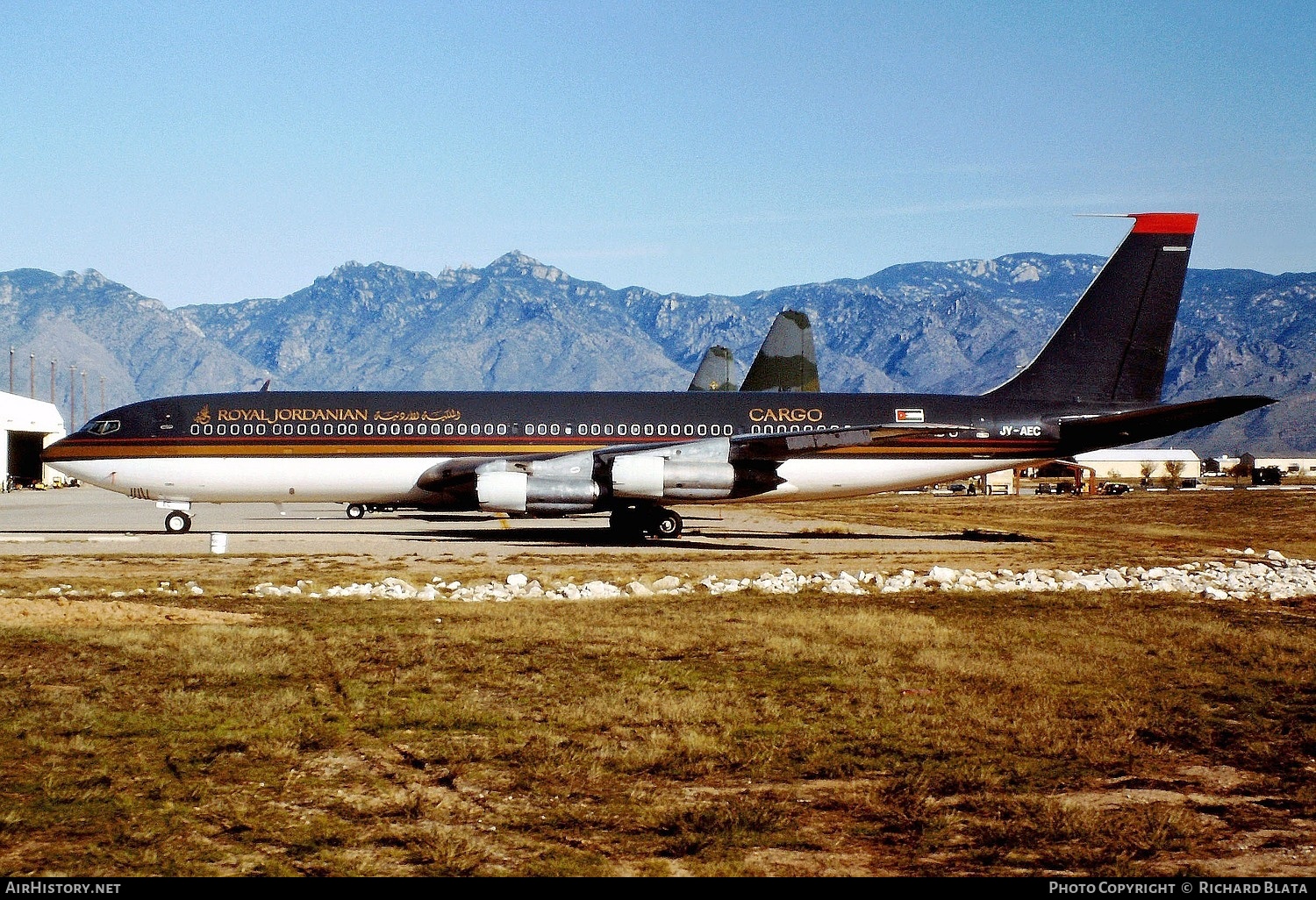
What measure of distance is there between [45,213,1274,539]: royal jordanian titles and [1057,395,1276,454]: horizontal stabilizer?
0.06 m

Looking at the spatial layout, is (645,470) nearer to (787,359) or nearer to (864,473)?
(864,473)

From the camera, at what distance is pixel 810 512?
6044cm

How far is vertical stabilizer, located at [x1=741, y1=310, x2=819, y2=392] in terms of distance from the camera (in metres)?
62.7

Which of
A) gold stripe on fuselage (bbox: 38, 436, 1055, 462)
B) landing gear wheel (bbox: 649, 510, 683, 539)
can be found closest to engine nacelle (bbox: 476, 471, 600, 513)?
gold stripe on fuselage (bbox: 38, 436, 1055, 462)

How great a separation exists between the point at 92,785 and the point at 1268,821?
8.25 metres

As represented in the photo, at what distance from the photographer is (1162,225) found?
34.1 m

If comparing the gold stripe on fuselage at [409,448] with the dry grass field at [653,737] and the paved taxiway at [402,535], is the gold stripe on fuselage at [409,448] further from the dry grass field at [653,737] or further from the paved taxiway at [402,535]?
A: the dry grass field at [653,737]

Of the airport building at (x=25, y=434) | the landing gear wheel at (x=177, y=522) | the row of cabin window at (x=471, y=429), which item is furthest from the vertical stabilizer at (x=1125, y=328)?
the airport building at (x=25, y=434)

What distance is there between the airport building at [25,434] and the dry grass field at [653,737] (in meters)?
84.1

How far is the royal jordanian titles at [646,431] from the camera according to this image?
33625 millimetres

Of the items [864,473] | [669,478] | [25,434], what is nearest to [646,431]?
[669,478]

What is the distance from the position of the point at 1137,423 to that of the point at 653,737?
28.3 meters

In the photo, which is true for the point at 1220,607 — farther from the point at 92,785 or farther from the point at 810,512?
the point at 810,512

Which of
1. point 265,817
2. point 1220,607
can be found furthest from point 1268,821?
point 1220,607
